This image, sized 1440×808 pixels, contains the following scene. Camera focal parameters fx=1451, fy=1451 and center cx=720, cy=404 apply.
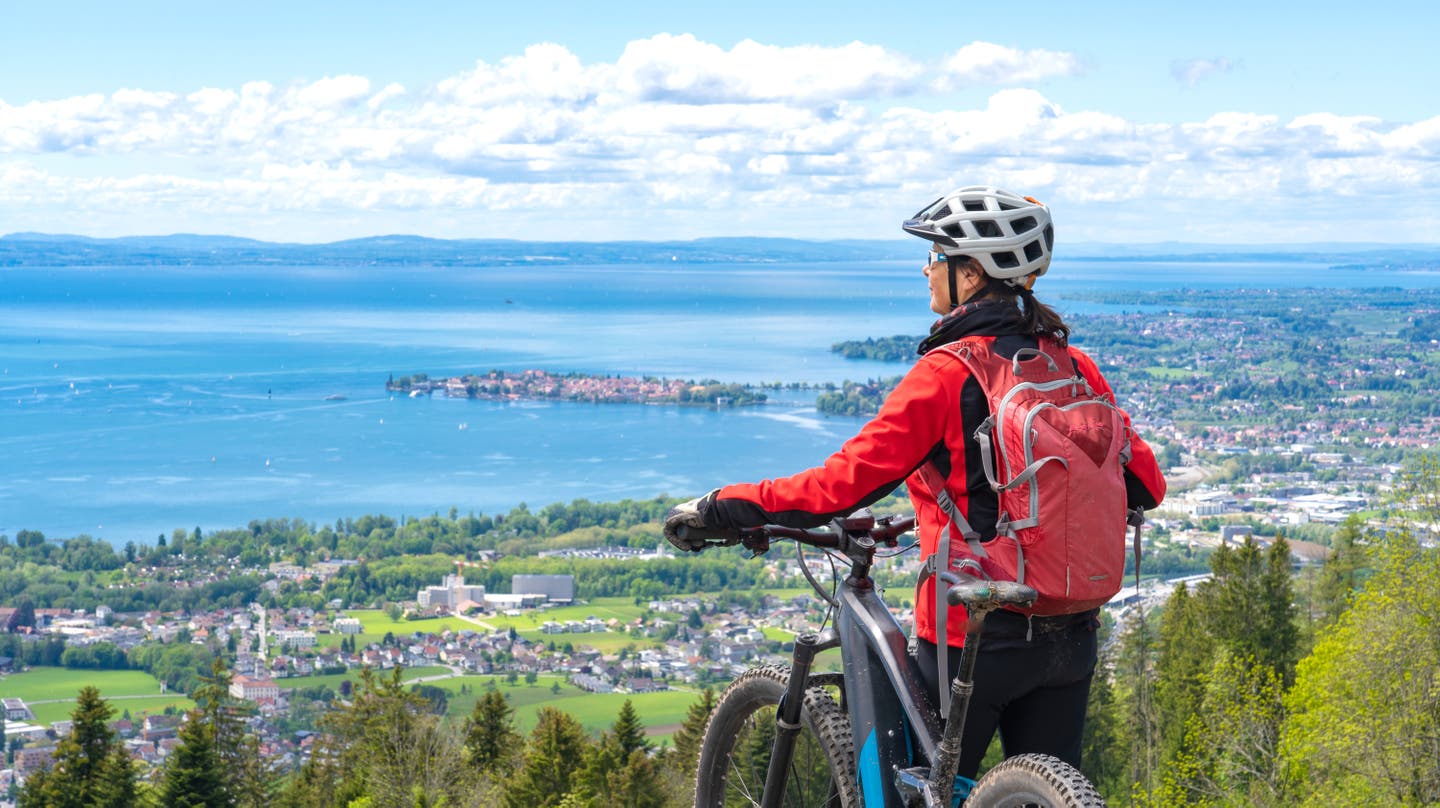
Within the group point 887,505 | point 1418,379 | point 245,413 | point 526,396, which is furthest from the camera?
point 526,396

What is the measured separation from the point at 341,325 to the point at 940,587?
20057cm

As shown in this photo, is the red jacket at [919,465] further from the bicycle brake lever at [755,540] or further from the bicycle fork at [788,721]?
the bicycle fork at [788,721]

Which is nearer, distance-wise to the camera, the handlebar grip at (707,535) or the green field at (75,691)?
the handlebar grip at (707,535)

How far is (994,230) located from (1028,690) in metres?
1.13

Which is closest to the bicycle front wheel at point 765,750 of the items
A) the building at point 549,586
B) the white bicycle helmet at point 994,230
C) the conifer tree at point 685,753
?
the white bicycle helmet at point 994,230

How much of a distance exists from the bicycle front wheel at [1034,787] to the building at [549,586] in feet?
207

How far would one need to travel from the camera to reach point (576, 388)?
4862 inches

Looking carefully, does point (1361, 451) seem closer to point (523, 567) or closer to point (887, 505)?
point (523, 567)

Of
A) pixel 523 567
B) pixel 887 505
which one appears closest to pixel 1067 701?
pixel 887 505

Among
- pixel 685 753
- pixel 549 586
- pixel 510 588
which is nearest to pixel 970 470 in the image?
pixel 685 753

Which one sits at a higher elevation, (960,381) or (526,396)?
(960,381)

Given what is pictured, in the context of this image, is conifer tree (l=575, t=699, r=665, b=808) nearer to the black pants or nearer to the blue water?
the black pants

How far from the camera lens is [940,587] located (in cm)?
345

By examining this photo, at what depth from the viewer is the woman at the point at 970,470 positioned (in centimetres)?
344
